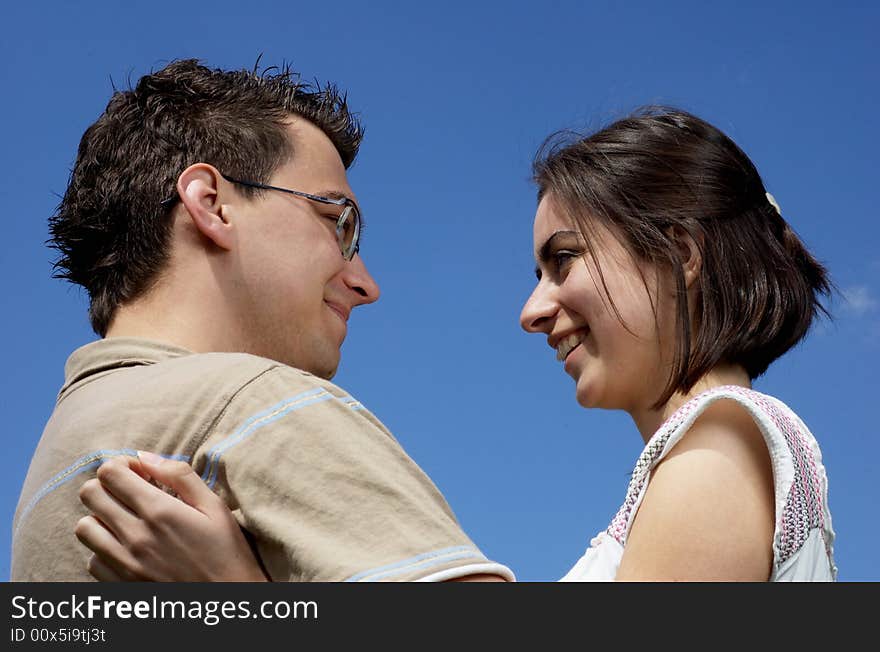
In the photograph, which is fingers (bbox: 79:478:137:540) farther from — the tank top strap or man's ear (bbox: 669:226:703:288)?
man's ear (bbox: 669:226:703:288)

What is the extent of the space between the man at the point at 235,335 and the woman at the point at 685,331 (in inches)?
31.6

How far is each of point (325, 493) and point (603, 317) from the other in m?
1.63

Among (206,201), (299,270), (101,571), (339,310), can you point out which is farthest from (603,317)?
(101,571)

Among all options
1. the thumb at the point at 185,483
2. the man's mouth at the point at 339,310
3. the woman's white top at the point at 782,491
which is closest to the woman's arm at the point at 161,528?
the thumb at the point at 185,483

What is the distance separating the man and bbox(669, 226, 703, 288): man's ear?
116 centimetres

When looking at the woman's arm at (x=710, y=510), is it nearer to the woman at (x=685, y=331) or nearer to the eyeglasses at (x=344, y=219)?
the woman at (x=685, y=331)

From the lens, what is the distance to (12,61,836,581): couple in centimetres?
209

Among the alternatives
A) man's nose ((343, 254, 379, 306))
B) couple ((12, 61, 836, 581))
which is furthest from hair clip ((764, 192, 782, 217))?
man's nose ((343, 254, 379, 306))

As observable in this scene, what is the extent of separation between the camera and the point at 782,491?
110 inches

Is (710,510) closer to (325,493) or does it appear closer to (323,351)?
(325,493)

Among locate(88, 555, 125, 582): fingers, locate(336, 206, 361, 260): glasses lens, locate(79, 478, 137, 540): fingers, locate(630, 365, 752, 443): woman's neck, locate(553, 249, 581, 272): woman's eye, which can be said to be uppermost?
locate(336, 206, 361, 260): glasses lens

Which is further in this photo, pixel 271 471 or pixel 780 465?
pixel 780 465

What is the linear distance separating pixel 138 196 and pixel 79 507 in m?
1.43
